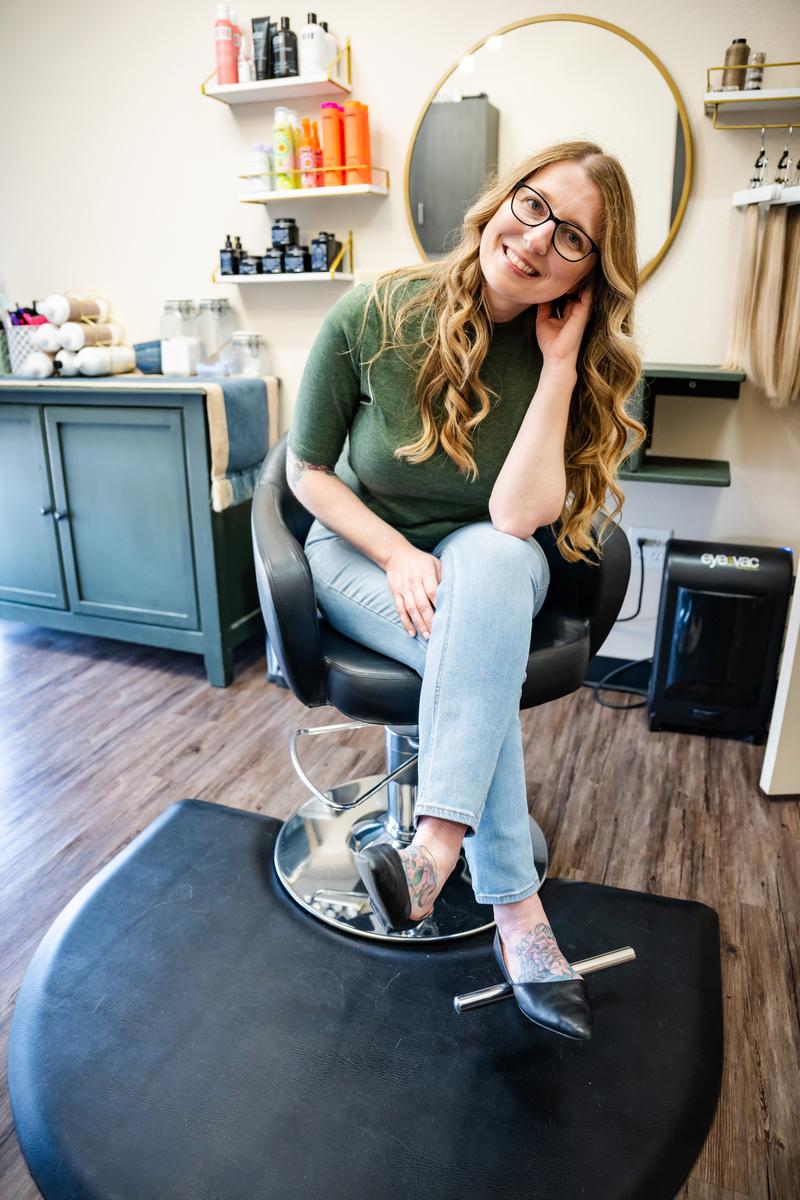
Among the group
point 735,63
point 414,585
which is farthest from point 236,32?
point 414,585

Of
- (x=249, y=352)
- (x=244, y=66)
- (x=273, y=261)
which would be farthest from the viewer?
(x=249, y=352)

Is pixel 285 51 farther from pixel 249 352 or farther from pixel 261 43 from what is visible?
pixel 249 352

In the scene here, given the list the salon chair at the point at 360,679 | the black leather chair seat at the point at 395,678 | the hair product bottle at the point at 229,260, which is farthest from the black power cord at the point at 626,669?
the hair product bottle at the point at 229,260

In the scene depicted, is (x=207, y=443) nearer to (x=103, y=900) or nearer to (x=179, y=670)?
(x=179, y=670)

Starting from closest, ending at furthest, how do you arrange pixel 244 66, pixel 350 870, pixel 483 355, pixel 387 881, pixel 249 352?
pixel 387 881
pixel 483 355
pixel 350 870
pixel 244 66
pixel 249 352

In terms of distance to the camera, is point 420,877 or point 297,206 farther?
point 297,206

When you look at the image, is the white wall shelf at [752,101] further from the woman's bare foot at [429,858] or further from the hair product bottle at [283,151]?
the woman's bare foot at [429,858]

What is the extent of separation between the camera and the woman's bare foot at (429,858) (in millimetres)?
1082

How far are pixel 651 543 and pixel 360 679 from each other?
54.6 inches

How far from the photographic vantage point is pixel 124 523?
2.43 meters

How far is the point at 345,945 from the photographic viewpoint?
1414 mm

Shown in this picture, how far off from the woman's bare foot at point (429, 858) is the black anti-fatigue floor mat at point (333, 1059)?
29 centimetres

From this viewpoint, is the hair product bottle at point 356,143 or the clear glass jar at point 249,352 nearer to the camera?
the hair product bottle at point 356,143

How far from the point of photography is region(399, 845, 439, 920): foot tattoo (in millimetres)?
1078
